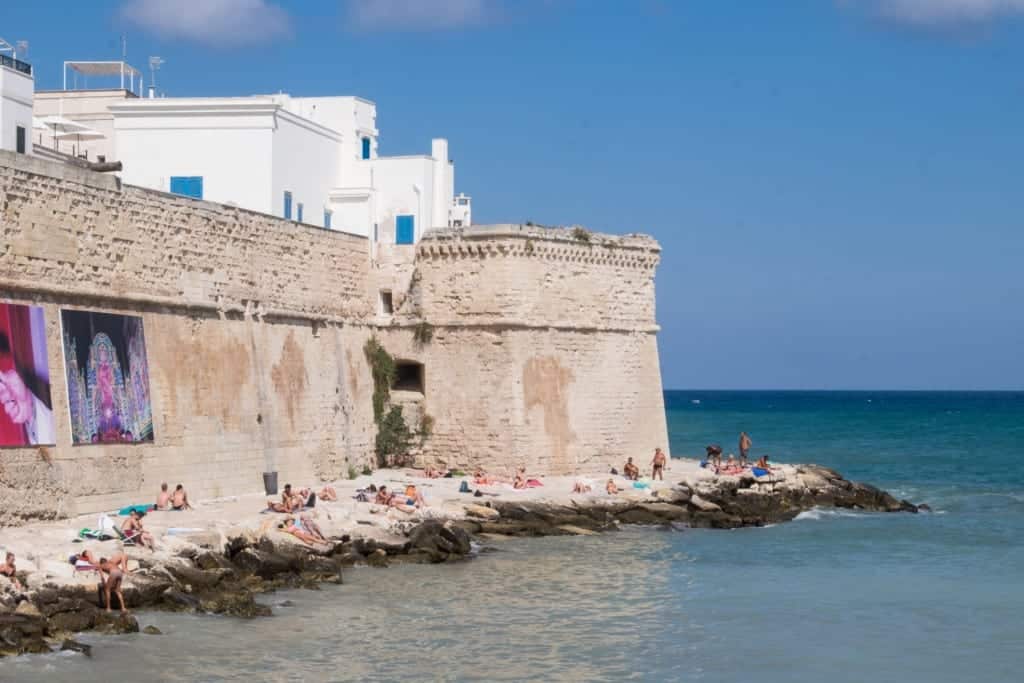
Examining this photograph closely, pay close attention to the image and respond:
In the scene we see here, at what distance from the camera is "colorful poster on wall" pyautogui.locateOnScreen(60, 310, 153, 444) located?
18422mm

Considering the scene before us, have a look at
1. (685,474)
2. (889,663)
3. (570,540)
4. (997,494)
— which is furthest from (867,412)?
(889,663)

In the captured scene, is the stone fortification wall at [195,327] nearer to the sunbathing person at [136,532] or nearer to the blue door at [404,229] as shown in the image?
the sunbathing person at [136,532]

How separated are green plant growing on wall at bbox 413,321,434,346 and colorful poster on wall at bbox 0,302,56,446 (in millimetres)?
9355

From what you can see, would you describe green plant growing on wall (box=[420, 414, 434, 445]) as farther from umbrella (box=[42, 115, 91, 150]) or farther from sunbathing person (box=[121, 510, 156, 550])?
sunbathing person (box=[121, 510, 156, 550])

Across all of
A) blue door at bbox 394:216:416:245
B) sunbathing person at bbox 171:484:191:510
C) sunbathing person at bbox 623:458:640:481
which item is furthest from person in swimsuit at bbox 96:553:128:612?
blue door at bbox 394:216:416:245

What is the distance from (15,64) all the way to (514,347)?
9.16 meters

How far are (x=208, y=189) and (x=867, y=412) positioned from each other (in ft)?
250

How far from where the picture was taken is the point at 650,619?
57.0 feet

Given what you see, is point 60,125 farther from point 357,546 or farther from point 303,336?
point 357,546

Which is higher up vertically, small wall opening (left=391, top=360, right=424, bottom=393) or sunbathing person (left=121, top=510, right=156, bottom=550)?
small wall opening (left=391, top=360, right=424, bottom=393)

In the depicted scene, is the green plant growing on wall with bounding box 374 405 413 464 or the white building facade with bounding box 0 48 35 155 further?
the green plant growing on wall with bounding box 374 405 413 464

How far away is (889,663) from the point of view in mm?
15656

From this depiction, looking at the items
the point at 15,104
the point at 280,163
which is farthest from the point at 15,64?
the point at 280,163

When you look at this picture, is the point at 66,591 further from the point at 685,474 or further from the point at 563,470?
the point at 685,474
